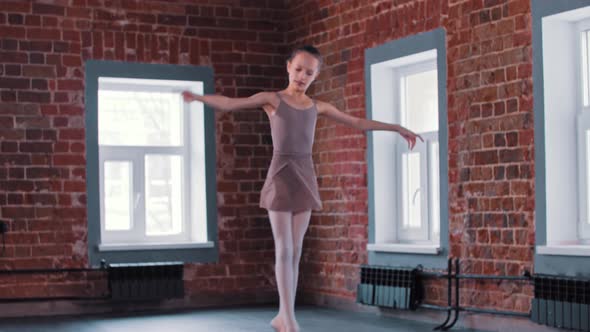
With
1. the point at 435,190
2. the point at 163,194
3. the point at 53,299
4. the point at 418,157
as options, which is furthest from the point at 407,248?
the point at 53,299

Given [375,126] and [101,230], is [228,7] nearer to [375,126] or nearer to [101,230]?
[101,230]

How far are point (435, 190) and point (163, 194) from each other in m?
2.79

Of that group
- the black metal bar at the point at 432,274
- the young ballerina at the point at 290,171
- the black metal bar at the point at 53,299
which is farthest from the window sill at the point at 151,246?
the young ballerina at the point at 290,171

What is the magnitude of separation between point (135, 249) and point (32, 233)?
93 cm

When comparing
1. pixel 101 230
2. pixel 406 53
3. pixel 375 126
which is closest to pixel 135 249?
pixel 101 230

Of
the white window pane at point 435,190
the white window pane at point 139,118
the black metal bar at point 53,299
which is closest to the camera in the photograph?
the white window pane at point 435,190

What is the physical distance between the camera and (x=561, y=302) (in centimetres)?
647

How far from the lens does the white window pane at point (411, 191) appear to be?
8383 millimetres

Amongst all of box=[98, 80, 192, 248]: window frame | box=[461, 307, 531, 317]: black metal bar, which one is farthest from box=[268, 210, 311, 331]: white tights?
box=[98, 80, 192, 248]: window frame

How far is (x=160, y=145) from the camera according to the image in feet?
31.7

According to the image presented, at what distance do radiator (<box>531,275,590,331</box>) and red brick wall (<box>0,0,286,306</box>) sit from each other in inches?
144

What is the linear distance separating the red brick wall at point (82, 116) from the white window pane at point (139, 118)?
0.41m

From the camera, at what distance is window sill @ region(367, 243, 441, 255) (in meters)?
7.74

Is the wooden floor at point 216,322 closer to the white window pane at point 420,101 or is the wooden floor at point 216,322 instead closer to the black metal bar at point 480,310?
the black metal bar at point 480,310
